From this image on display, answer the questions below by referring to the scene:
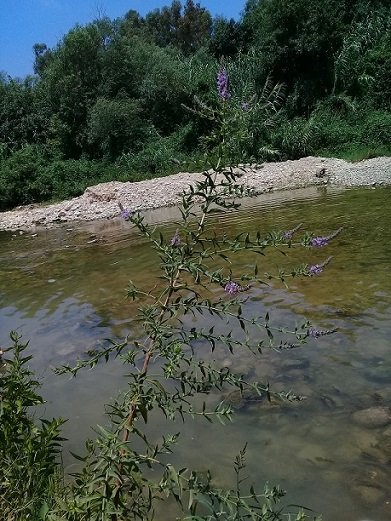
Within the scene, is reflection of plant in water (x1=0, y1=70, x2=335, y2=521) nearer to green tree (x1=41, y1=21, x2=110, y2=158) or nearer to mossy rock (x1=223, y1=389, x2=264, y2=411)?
mossy rock (x1=223, y1=389, x2=264, y2=411)

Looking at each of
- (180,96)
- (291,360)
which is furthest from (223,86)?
(180,96)

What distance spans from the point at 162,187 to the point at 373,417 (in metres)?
20.0

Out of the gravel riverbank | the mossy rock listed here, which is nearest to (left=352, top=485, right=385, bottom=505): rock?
the mossy rock

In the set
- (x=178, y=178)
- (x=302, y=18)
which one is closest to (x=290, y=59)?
(x=302, y=18)

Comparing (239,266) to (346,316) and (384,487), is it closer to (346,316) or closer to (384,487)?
(346,316)

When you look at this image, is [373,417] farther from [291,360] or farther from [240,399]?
[291,360]

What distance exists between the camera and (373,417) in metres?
3.86

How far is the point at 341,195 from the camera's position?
16.3m

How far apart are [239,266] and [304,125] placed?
19489mm

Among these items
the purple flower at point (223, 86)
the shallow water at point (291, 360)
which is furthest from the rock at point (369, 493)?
the purple flower at point (223, 86)

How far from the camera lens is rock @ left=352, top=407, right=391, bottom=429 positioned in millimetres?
3775

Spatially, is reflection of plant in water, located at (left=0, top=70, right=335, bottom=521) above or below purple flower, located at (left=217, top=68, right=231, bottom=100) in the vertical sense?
below

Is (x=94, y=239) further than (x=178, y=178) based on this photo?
No

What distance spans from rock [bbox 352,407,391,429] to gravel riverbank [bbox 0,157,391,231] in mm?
15800
